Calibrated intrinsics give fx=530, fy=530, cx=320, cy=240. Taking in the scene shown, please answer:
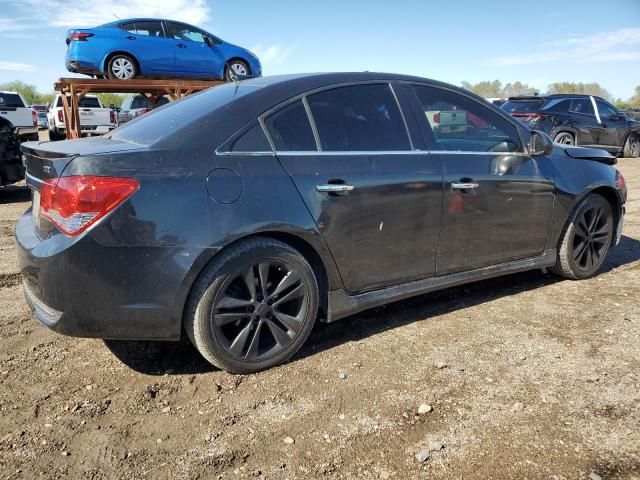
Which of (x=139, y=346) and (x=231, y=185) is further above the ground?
(x=231, y=185)

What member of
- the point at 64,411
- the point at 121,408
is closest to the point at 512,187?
the point at 121,408

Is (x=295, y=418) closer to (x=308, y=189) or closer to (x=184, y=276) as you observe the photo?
(x=184, y=276)

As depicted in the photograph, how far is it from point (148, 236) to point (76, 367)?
105 cm

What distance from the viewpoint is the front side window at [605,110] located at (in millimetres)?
13453

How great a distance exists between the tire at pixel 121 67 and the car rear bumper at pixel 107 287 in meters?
8.34

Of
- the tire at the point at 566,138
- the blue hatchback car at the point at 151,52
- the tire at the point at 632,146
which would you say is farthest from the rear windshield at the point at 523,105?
the blue hatchback car at the point at 151,52

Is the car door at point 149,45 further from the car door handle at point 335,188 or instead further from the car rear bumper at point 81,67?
the car door handle at point 335,188

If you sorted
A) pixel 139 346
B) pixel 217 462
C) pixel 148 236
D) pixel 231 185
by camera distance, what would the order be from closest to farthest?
pixel 217 462 < pixel 148 236 < pixel 231 185 < pixel 139 346

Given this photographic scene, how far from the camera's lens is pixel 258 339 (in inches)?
113

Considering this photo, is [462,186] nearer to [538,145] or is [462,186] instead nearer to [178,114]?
[538,145]

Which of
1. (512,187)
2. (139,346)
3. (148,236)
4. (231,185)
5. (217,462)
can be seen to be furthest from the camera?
(512,187)

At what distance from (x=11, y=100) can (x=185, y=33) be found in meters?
12.2

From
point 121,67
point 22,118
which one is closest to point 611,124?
point 121,67

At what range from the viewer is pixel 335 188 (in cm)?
295
